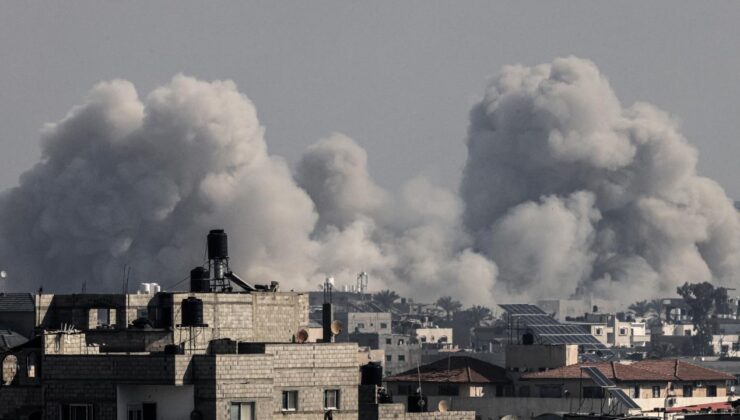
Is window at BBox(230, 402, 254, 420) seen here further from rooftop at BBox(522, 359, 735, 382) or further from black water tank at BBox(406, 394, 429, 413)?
rooftop at BBox(522, 359, 735, 382)

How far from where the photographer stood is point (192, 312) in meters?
52.8

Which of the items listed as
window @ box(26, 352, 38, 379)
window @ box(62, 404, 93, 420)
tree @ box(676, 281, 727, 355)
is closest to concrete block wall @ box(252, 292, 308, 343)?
window @ box(26, 352, 38, 379)

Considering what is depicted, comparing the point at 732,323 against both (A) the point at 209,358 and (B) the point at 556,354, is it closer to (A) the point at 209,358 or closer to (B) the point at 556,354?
(B) the point at 556,354

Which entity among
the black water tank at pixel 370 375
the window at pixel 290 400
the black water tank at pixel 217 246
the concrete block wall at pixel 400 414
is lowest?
the concrete block wall at pixel 400 414

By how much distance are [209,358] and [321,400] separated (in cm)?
430

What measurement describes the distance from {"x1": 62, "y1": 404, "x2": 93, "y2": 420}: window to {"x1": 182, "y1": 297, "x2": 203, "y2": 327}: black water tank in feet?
33.2

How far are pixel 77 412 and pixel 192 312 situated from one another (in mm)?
10783

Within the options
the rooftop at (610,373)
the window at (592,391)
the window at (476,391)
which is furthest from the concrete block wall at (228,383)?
the window at (476,391)

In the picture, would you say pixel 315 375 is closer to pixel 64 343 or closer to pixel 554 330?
pixel 64 343

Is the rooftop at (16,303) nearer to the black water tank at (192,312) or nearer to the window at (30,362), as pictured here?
the black water tank at (192,312)

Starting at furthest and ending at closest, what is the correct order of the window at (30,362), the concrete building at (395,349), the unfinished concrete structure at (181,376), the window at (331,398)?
the concrete building at (395,349) < the window at (30,362) < the window at (331,398) < the unfinished concrete structure at (181,376)

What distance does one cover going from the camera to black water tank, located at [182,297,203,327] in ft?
173

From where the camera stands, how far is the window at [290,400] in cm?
4413

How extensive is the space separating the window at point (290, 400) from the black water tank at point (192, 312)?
27.4 feet
